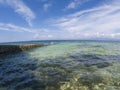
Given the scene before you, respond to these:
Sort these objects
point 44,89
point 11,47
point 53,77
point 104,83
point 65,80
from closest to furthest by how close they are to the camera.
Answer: point 44,89
point 104,83
point 65,80
point 53,77
point 11,47

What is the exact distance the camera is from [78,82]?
917cm

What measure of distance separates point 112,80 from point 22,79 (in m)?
5.66

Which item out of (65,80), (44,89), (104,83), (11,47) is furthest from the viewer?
(11,47)

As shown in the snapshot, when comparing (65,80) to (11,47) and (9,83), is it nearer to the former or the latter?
(9,83)

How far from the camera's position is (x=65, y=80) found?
956 cm

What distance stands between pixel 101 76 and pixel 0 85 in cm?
631

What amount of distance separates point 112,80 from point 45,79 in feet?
13.5

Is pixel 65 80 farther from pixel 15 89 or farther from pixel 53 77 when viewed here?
pixel 15 89

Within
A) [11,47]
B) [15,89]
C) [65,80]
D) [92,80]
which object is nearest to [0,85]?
[15,89]

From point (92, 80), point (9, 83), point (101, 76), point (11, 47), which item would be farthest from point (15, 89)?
point (11, 47)

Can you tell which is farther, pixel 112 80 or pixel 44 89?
pixel 112 80

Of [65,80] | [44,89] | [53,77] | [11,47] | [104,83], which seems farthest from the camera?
[11,47]

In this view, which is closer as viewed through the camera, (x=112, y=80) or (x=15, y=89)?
(x=15, y=89)

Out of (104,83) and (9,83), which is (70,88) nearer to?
(104,83)
